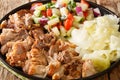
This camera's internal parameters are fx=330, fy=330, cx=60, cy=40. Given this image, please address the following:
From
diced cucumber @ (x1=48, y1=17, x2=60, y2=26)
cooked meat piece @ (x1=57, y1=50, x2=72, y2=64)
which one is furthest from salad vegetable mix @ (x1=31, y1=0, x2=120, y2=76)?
cooked meat piece @ (x1=57, y1=50, x2=72, y2=64)

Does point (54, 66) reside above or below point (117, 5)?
above

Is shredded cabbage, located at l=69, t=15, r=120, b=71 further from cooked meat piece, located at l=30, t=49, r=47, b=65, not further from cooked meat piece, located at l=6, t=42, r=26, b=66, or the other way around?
cooked meat piece, located at l=6, t=42, r=26, b=66

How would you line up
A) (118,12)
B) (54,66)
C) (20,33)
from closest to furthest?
(54,66) < (20,33) < (118,12)

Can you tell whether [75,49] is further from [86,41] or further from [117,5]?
[117,5]

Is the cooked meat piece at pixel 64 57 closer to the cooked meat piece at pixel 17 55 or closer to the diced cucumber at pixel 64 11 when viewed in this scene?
the cooked meat piece at pixel 17 55

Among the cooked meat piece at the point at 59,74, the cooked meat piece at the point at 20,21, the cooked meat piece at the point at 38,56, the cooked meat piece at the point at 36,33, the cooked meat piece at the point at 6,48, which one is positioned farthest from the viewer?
the cooked meat piece at the point at 20,21

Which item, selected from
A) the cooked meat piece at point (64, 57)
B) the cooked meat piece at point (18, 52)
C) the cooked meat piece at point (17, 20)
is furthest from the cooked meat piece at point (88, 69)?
the cooked meat piece at point (17, 20)

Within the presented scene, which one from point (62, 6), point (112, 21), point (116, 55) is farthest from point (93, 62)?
point (62, 6)
